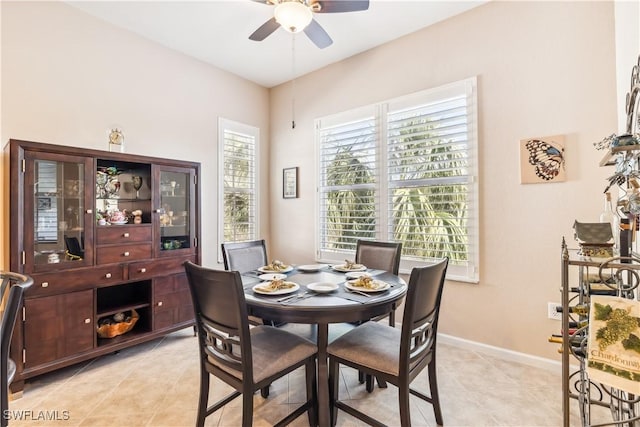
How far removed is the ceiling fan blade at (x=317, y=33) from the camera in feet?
7.68

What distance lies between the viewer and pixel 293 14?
6.59 feet

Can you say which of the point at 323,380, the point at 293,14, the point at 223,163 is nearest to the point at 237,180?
the point at 223,163

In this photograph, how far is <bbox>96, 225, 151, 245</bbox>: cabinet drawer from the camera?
249 centimetres

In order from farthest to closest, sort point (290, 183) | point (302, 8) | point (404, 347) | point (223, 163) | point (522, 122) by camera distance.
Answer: point (290, 183) → point (223, 163) → point (522, 122) → point (302, 8) → point (404, 347)

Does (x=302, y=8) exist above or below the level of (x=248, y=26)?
below

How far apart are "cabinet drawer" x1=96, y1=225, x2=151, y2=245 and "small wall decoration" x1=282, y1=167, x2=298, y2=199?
6.01 ft

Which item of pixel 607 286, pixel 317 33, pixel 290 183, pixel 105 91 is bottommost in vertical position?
pixel 607 286

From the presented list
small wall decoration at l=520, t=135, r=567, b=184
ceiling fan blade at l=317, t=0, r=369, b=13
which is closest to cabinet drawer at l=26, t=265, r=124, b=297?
ceiling fan blade at l=317, t=0, r=369, b=13

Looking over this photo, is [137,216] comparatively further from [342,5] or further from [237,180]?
[342,5]

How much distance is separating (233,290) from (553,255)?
2.39 m

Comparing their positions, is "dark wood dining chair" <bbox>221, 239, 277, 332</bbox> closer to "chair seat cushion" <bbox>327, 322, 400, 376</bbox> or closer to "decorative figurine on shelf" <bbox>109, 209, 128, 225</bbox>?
"decorative figurine on shelf" <bbox>109, 209, 128, 225</bbox>

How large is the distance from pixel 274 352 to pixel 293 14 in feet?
6.95

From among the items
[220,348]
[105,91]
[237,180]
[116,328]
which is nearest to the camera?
[220,348]

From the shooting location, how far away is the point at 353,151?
Answer: 11.6 ft
